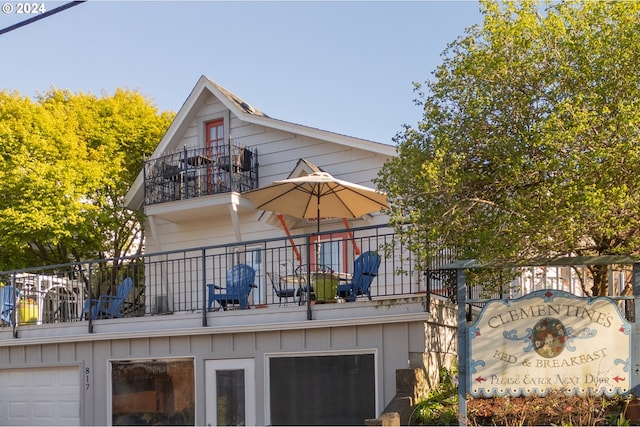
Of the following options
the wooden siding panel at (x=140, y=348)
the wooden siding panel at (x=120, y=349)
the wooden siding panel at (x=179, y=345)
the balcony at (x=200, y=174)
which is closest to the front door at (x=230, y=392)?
the wooden siding panel at (x=179, y=345)

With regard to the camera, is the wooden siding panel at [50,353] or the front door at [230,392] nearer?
the front door at [230,392]

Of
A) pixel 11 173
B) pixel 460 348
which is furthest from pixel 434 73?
pixel 11 173

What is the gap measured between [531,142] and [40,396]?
9.52 m

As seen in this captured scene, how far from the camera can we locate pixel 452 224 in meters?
9.74

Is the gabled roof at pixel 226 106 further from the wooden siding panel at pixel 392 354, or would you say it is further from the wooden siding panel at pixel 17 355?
the wooden siding panel at pixel 392 354

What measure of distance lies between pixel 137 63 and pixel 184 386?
24.9 feet

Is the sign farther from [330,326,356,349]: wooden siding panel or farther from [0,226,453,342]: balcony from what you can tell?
[330,326,356,349]: wooden siding panel

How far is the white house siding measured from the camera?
10938 millimetres

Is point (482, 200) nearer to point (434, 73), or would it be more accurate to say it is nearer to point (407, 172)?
point (407, 172)

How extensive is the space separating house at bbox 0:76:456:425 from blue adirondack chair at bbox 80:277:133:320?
0.03 metres

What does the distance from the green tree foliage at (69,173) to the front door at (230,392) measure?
25.6 feet

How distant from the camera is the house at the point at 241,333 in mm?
11188

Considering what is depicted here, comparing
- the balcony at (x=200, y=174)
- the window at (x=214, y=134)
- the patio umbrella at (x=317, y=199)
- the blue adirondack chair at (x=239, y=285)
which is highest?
the window at (x=214, y=134)

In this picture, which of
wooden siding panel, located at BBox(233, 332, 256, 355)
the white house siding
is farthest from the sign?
wooden siding panel, located at BBox(233, 332, 256, 355)
